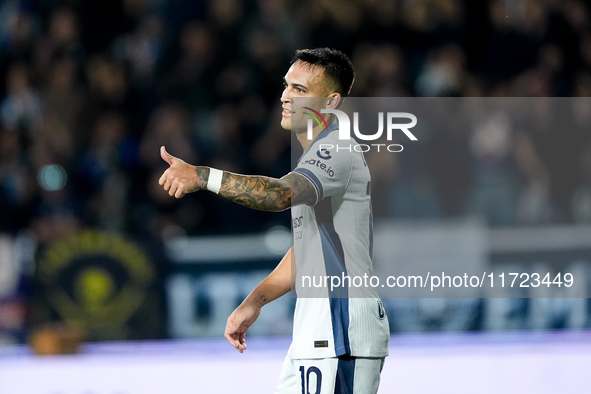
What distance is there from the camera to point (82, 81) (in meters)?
8.59

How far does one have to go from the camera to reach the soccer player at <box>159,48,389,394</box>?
10.8 ft

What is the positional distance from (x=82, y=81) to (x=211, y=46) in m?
1.39

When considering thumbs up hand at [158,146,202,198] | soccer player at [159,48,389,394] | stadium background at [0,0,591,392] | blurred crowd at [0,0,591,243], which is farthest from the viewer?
blurred crowd at [0,0,591,243]

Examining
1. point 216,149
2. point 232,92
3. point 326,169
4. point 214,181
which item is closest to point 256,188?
point 214,181

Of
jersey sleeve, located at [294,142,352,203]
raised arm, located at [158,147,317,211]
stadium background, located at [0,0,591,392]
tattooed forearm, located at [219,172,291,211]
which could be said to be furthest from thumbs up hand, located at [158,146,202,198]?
stadium background, located at [0,0,591,392]

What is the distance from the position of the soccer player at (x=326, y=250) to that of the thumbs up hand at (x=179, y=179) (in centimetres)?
15

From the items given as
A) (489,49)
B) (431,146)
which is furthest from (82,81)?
(489,49)

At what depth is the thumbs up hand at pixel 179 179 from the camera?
9.89 feet

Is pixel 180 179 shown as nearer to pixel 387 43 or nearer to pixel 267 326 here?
pixel 267 326

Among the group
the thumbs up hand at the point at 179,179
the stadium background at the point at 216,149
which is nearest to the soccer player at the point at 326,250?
the thumbs up hand at the point at 179,179

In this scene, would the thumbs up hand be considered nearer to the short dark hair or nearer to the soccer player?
the soccer player

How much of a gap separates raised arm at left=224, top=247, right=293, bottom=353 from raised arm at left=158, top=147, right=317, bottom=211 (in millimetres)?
596

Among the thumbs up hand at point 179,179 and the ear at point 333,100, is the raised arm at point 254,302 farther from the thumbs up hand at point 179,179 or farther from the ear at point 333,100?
the thumbs up hand at point 179,179

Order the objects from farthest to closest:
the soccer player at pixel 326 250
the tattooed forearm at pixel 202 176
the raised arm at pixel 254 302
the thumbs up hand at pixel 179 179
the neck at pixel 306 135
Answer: the raised arm at pixel 254 302
the neck at pixel 306 135
the soccer player at pixel 326 250
the tattooed forearm at pixel 202 176
the thumbs up hand at pixel 179 179
